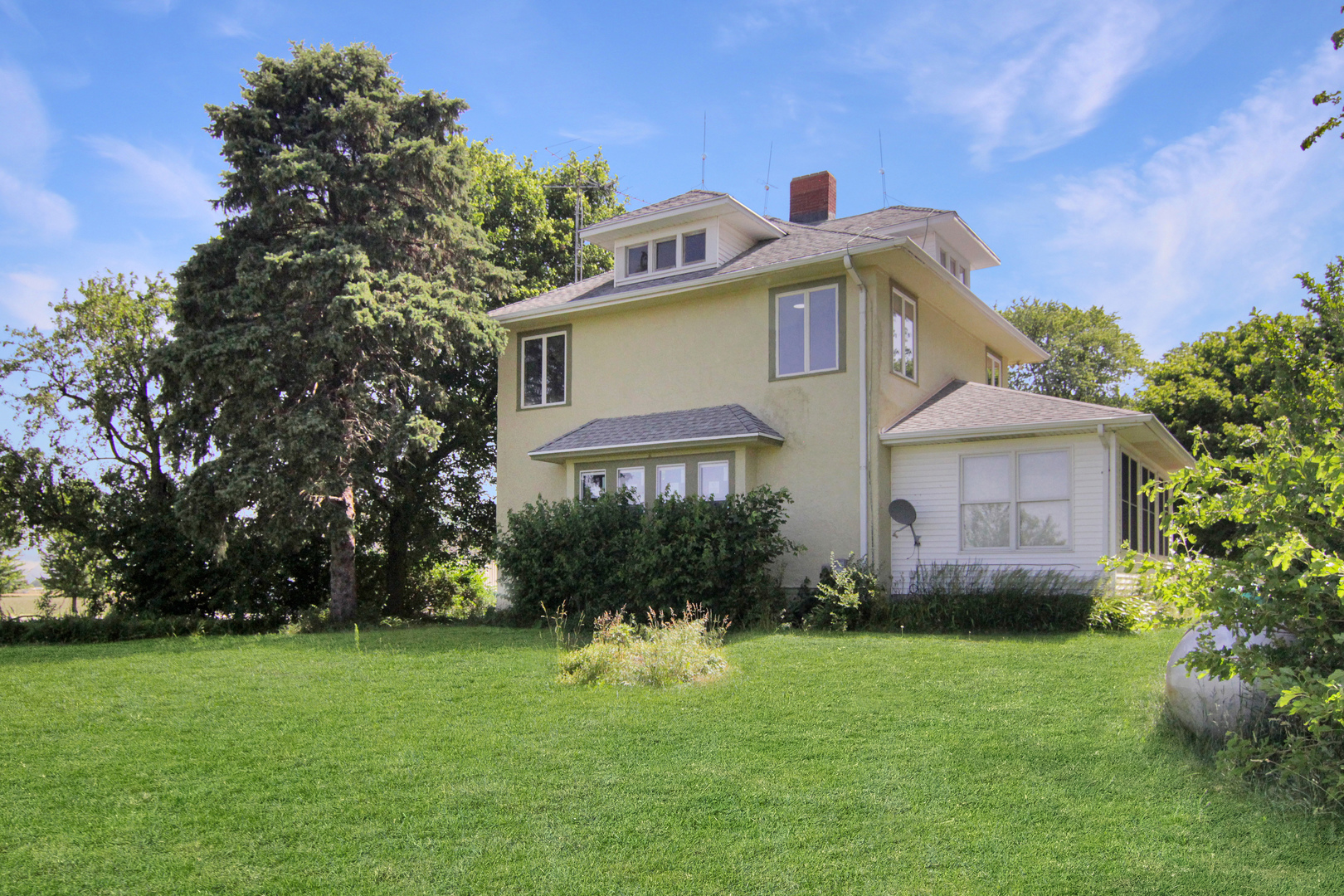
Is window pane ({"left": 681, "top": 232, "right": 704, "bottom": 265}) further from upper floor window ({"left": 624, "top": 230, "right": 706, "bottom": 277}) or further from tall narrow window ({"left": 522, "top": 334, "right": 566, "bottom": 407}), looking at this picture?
tall narrow window ({"left": 522, "top": 334, "right": 566, "bottom": 407})

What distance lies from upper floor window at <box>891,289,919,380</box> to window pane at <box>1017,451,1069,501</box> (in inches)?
105

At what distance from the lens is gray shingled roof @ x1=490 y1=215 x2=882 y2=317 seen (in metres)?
16.4

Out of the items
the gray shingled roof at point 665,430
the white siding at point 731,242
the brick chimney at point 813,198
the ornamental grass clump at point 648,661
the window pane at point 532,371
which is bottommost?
the ornamental grass clump at point 648,661

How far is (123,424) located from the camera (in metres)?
21.2

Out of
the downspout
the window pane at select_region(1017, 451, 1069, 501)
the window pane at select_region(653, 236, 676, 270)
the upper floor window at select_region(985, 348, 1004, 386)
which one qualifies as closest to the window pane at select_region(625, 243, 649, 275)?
the window pane at select_region(653, 236, 676, 270)

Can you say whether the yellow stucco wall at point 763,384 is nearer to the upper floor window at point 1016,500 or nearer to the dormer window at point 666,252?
the dormer window at point 666,252

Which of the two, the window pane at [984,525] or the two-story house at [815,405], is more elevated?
the two-story house at [815,405]

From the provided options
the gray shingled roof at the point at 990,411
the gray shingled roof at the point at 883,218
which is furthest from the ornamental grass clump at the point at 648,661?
the gray shingled roof at the point at 883,218

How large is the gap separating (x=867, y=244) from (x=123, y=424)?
1618 centimetres

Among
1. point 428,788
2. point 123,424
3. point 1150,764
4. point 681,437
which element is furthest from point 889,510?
point 123,424

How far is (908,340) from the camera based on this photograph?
17.0 meters

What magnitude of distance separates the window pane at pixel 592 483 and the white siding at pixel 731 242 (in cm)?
445

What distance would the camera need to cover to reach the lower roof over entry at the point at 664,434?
16047mm

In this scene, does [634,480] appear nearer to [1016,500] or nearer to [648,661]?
[1016,500]
